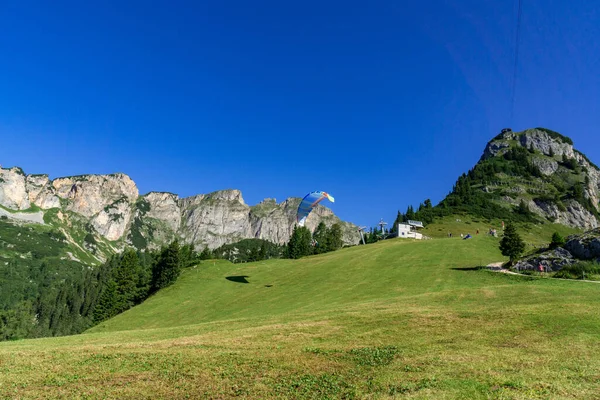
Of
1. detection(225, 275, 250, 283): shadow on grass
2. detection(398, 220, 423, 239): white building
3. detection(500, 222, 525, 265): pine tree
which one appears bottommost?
detection(225, 275, 250, 283): shadow on grass

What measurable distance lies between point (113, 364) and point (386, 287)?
3759cm

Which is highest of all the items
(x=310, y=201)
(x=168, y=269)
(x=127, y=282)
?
(x=310, y=201)

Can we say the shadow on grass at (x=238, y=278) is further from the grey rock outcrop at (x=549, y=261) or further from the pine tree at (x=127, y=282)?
the grey rock outcrop at (x=549, y=261)

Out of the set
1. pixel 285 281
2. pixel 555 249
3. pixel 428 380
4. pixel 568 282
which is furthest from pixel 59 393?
pixel 555 249

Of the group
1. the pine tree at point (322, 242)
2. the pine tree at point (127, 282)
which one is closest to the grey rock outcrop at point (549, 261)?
the pine tree at point (127, 282)

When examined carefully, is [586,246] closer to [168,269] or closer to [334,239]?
[168,269]

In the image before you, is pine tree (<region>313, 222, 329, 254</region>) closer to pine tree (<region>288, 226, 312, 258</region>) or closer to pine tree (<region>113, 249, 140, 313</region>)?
pine tree (<region>288, 226, 312, 258</region>)

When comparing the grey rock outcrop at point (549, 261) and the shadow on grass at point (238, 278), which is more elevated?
the grey rock outcrop at point (549, 261)

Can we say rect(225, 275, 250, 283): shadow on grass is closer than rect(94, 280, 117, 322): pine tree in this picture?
Yes

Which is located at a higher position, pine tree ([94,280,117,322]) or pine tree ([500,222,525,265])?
pine tree ([500,222,525,265])

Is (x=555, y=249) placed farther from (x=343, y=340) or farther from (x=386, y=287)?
(x=343, y=340)

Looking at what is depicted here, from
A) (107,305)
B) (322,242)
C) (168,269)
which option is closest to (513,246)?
(168,269)

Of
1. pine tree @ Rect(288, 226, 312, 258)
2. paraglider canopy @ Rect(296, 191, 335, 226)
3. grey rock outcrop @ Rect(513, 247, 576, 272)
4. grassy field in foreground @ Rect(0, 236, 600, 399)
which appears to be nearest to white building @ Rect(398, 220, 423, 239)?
pine tree @ Rect(288, 226, 312, 258)

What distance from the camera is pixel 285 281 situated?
65250mm
